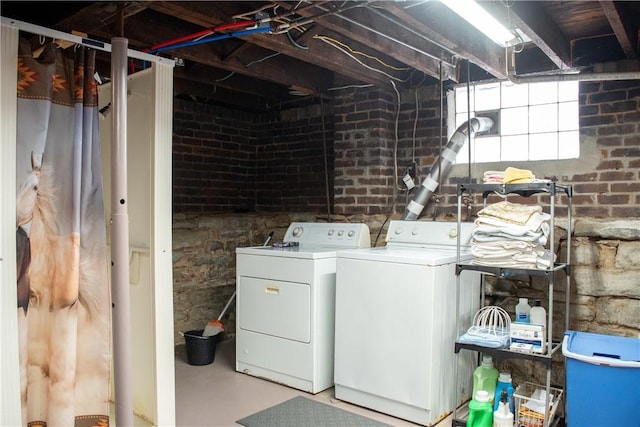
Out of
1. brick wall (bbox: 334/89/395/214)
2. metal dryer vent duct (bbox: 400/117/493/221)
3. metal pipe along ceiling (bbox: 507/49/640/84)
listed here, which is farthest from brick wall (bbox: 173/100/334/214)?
metal pipe along ceiling (bbox: 507/49/640/84)

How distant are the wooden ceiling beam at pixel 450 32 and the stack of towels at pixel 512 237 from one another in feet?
2.90

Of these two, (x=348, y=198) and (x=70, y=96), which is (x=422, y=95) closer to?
(x=348, y=198)

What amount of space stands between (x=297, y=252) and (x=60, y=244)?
1467mm

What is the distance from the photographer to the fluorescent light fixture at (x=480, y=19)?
213 centimetres

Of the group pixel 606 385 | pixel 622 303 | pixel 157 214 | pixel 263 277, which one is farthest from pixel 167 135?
pixel 622 303

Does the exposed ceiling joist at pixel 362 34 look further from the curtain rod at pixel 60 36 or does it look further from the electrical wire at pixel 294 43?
the curtain rod at pixel 60 36

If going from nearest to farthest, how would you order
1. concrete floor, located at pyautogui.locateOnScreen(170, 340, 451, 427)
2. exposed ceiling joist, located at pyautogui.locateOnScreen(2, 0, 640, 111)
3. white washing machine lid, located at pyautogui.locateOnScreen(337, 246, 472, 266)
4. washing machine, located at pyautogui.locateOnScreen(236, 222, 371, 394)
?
exposed ceiling joist, located at pyautogui.locateOnScreen(2, 0, 640, 111)
white washing machine lid, located at pyautogui.locateOnScreen(337, 246, 472, 266)
concrete floor, located at pyautogui.locateOnScreen(170, 340, 451, 427)
washing machine, located at pyautogui.locateOnScreen(236, 222, 371, 394)

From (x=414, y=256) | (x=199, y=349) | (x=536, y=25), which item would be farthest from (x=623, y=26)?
(x=199, y=349)

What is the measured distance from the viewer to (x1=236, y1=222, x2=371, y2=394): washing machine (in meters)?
3.09

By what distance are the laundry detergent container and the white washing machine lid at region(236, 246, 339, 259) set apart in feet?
4.72

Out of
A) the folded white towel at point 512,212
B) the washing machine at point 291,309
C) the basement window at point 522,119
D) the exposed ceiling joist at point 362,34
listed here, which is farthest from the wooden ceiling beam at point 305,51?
the folded white towel at point 512,212

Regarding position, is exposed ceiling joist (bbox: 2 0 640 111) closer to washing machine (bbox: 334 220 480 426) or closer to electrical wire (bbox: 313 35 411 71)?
electrical wire (bbox: 313 35 411 71)

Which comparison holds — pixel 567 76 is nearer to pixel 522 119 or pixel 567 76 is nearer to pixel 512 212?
pixel 522 119

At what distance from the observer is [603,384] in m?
2.20
